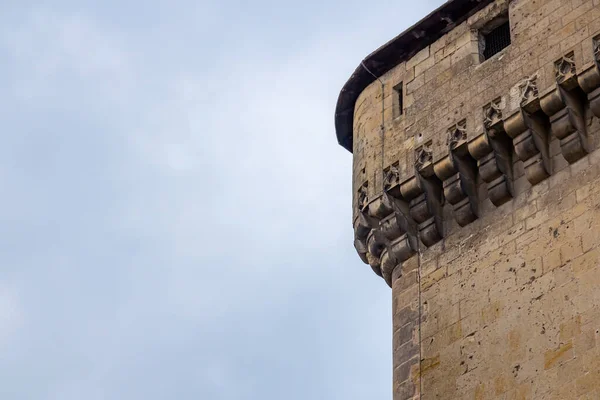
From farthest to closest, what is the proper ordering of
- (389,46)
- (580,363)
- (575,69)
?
(389,46) → (575,69) → (580,363)

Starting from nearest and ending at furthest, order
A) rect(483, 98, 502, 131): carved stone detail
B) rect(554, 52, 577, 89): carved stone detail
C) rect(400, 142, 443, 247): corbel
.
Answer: rect(554, 52, 577, 89): carved stone detail
rect(483, 98, 502, 131): carved stone detail
rect(400, 142, 443, 247): corbel

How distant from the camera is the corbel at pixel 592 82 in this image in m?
18.5

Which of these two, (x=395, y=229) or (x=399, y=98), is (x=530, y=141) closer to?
(x=395, y=229)

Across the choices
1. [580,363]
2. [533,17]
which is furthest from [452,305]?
[533,17]

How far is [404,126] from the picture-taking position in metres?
21.0

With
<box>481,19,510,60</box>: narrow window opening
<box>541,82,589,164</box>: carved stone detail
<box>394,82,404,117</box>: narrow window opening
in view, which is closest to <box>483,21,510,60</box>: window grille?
<box>481,19,510,60</box>: narrow window opening

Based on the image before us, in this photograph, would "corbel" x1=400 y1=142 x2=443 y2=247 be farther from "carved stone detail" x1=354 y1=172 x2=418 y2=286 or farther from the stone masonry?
"carved stone detail" x1=354 y1=172 x2=418 y2=286

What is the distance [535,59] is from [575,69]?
33.2 inches

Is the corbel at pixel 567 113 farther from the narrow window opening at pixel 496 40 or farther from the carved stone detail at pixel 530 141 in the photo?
the narrow window opening at pixel 496 40

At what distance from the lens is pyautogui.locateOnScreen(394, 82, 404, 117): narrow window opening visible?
2142 cm

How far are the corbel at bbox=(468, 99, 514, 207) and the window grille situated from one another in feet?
4.11

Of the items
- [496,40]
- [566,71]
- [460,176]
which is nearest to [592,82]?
[566,71]

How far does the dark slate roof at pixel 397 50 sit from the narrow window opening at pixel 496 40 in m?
0.43

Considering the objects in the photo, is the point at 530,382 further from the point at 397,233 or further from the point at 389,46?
the point at 389,46
